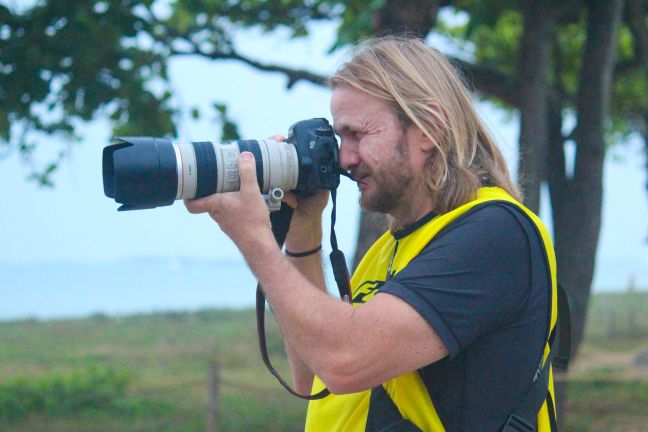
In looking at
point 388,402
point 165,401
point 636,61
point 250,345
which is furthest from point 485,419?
point 250,345

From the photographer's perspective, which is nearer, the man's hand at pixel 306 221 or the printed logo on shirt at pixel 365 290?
the printed logo on shirt at pixel 365 290

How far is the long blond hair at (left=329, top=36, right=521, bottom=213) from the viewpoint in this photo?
203 centimetres

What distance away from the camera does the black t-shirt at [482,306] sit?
181 cm

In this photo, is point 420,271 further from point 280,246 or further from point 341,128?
point 280,246

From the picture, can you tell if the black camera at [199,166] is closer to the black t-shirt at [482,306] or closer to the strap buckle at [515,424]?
the black t-shirt at [482,306]

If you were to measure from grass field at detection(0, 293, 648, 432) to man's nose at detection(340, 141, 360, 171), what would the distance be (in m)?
4.93

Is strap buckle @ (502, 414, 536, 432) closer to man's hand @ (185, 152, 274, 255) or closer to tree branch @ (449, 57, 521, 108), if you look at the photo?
man's hand @ (185, 152, 274, 255)

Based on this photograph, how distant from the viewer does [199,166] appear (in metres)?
2.05

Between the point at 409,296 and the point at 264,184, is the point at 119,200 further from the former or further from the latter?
the point at 409,296

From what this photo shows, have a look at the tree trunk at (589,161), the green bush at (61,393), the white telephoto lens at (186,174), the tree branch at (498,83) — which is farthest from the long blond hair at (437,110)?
the green bush at (61,393)

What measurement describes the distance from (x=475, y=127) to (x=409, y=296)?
541 mm

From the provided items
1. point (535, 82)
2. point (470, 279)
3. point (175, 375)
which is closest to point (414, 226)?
point (470, 279)

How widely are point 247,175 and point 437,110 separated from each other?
0.46 metres

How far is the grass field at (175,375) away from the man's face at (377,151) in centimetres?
496
